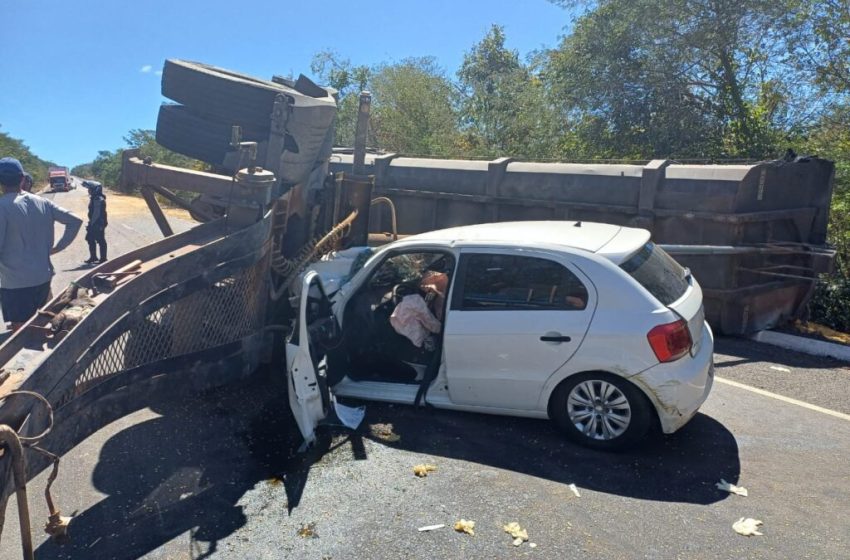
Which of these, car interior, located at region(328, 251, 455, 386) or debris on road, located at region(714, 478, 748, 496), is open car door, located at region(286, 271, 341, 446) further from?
debris on road, located at region(714, 478, 748, 496)

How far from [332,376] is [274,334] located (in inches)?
35.8

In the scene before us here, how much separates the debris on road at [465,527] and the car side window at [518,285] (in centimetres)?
153

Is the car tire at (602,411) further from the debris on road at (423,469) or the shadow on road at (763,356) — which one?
the shadow on road at (763,356)

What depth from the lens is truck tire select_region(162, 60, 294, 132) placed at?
244 inches

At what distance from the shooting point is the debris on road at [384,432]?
4.71 metres

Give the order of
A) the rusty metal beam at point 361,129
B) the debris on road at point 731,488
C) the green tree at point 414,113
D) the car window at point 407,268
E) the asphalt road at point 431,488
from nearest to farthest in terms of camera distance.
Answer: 1. the asphalt road at point 431,488
2. the debris on road at point 731,488
3. the car window at point 407,268
4. the rusty metal beam at point 361,129
5. the green tree at point 414,113

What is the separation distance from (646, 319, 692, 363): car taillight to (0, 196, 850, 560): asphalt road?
713 millimetres

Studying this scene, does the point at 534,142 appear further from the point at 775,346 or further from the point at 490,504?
the point at 490,504

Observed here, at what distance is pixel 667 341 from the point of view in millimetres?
4184

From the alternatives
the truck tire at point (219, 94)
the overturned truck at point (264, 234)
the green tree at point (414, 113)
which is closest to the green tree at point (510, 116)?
the green tree at point (414, 113)

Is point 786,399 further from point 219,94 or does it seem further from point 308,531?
point 219,94

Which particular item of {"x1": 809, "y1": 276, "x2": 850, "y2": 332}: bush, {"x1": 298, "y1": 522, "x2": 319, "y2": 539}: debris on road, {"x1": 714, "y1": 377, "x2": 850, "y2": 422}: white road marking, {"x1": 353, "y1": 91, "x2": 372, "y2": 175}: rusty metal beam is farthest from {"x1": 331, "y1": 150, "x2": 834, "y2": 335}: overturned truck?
{"x1": 298, "y1": 522, "x2": 319, "y2": 539}: debris on road

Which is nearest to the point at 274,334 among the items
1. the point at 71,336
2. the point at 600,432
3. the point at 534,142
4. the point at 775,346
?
the point at 71,336

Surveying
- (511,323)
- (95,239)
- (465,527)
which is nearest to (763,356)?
(511,323)
